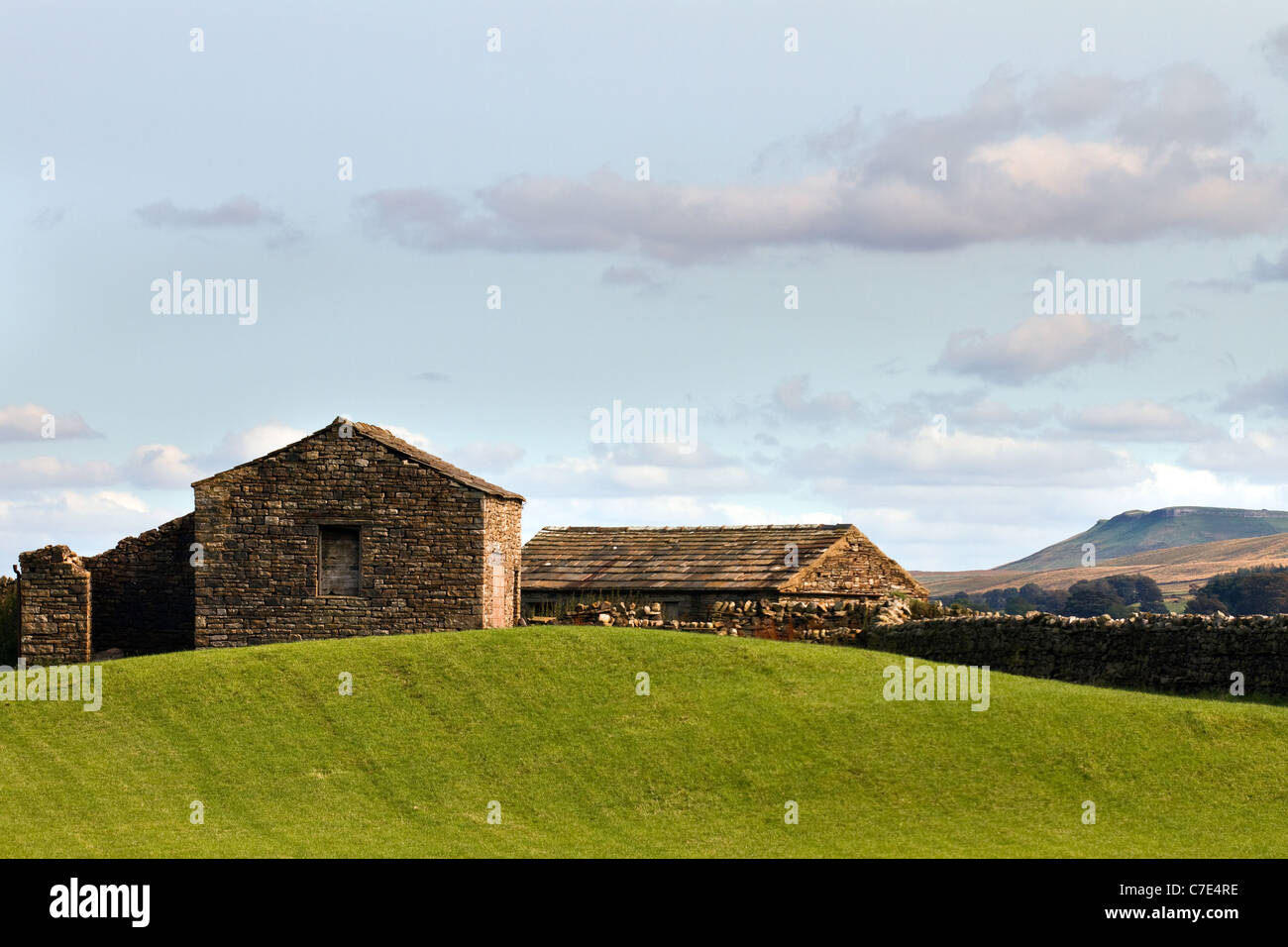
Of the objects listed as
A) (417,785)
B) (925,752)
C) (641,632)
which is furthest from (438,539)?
(925,752)

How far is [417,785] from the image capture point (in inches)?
821

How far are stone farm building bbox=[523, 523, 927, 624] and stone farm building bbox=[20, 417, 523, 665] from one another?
15.3 feet

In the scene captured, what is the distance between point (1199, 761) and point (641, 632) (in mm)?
11205

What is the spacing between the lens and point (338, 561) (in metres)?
33.8

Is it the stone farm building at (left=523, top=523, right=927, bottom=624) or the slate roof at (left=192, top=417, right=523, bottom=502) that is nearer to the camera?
the slate roof at (left=192, top=417, right=523, bottom=502)

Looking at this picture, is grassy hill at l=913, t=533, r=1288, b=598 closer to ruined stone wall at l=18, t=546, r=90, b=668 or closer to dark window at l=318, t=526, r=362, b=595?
dark window at l=318, t=526, r=362, b=595

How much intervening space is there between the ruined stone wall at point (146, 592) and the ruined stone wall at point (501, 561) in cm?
793

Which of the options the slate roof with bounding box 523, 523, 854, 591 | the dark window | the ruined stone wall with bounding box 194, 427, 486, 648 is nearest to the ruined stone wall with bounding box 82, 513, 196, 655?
the ruined stone wall with bounding box 194, 427, 486, 648

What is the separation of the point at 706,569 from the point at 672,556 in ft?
6.64

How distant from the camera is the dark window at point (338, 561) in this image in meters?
33.7

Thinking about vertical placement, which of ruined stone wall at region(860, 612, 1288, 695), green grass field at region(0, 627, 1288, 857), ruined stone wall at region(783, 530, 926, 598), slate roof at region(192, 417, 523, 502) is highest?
slate roof at region(192, 417, 523, 502)

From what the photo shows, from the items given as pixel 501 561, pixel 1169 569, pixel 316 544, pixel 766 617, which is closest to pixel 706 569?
pixel 766 617

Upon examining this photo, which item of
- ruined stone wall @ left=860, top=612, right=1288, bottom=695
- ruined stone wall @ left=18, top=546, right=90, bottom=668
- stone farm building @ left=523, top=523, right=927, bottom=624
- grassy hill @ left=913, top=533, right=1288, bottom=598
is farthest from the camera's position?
grassy hill @ left=913, top=533, right=1288, bottom=598

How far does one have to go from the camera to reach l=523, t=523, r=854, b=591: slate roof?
39.4 metres
